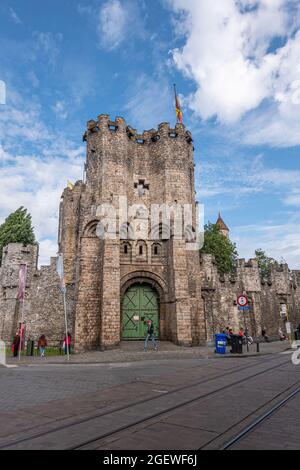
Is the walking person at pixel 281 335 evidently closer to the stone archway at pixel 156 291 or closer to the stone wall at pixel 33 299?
the stone archway at pixel 156 291

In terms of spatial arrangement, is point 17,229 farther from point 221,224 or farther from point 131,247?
point 221,224

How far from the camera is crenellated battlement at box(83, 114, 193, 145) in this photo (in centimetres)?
2195

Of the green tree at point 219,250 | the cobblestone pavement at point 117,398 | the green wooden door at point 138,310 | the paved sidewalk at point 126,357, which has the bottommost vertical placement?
the paved sidewalk at point 126,357

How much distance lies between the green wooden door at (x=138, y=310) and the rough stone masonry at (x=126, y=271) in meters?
0.06

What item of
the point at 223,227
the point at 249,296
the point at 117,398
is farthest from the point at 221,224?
the point at 117,398

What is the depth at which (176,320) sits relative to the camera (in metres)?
18.1

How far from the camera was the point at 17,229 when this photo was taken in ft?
105

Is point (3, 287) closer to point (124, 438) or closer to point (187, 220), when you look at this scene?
point (187, 220)

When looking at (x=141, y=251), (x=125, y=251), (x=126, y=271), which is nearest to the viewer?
(x=126, y=271)

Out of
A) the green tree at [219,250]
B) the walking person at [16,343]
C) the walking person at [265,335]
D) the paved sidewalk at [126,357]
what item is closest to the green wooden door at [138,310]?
the paved sidewalk at [126,357]

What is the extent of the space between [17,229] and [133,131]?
1601 centimetres

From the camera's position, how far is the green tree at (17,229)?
31234 millimetres
